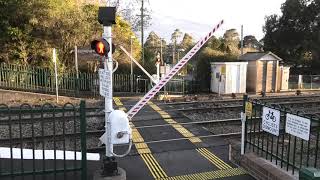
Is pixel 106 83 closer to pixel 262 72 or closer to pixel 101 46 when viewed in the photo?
pixel 101 46

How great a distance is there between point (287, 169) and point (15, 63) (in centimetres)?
2048

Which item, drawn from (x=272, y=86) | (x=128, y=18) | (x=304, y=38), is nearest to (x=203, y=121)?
(x=272, y=86)

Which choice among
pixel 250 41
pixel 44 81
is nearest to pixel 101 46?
pixel 44 81

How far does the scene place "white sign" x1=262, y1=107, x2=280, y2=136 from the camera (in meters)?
7.27

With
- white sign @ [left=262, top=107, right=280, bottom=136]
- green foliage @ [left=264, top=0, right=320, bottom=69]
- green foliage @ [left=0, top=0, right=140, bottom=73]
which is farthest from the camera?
green foliage @ [left=264, top=0, right=320, bottom=69]

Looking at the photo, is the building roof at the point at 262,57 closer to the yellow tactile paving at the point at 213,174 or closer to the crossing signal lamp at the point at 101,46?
the yellow tactile paving at the point at 213,174

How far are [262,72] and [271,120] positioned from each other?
62.2ft

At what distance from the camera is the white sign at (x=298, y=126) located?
6.31m

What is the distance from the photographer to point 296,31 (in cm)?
4428

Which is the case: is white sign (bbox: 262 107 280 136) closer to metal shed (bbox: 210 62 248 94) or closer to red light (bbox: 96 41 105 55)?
red light (bbox: 96 41 105 55)

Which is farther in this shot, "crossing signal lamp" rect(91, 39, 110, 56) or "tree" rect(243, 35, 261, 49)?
"tree" rect(243, 35, 261, 49)

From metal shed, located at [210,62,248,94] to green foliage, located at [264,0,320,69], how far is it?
20.6m

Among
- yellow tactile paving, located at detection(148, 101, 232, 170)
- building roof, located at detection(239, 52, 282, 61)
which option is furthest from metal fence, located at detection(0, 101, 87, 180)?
building roof, located at detection(239, 52, 282, 61)

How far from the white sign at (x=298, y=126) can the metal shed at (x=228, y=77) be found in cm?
1721
